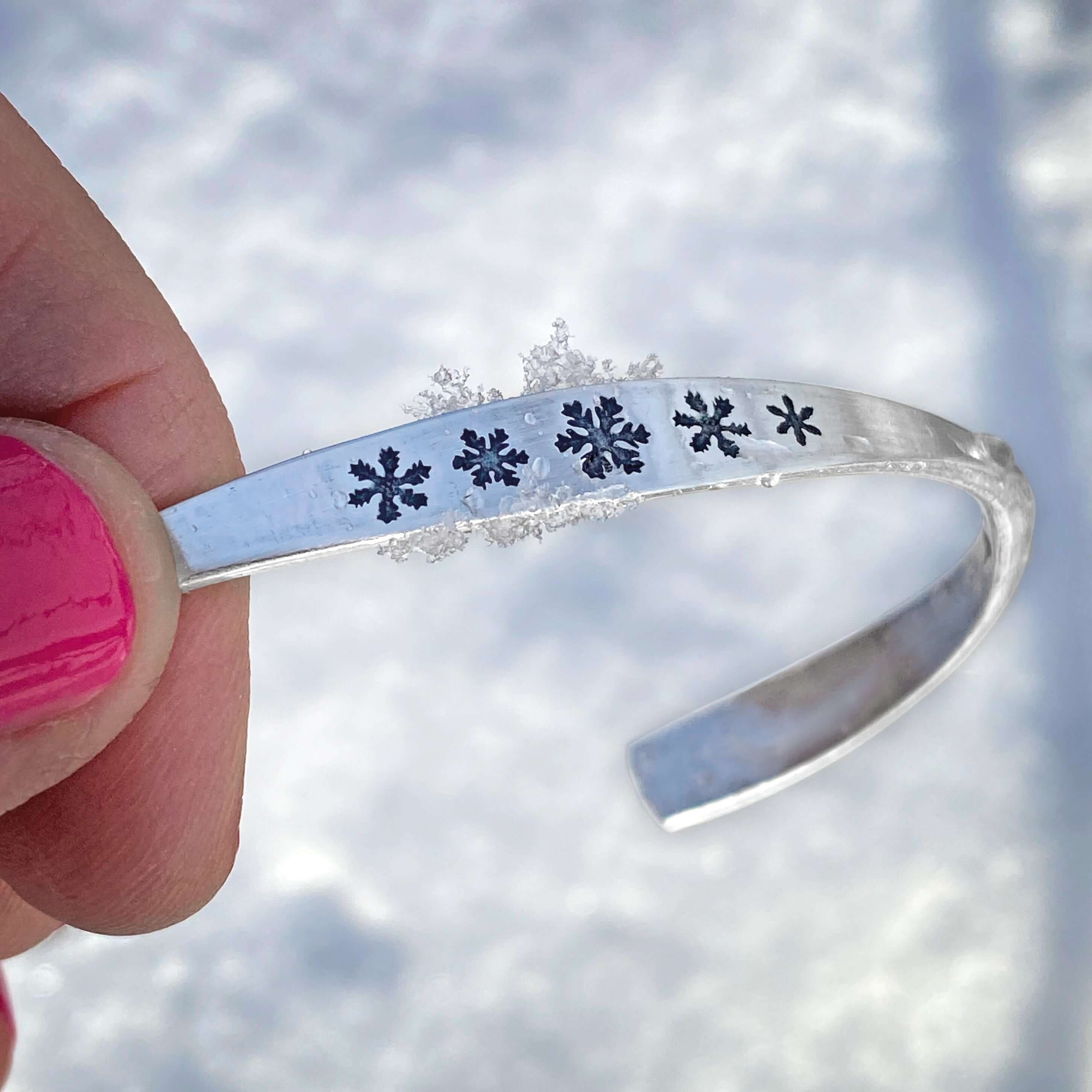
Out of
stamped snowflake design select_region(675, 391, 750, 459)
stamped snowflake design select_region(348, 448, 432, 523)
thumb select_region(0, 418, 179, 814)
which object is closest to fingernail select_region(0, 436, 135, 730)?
thumb select_region(0, 418, 179, 814)

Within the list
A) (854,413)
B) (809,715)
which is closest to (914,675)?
(809,715)

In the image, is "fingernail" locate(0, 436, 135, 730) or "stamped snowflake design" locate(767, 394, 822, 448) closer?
"fingernail" locate(0, 436, 135, 730)

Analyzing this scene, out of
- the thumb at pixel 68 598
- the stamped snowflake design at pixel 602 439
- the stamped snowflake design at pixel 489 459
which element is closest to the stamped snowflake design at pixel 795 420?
the stamped snowflake design at pixel 602 439

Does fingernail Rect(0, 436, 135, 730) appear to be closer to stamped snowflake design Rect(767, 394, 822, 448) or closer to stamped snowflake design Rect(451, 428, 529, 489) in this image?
stamped snowflake design Rect(451, 428, 529, 489)

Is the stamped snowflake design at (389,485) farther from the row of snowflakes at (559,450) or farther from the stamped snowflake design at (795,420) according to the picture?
the stamped snowflake design at (795,420)

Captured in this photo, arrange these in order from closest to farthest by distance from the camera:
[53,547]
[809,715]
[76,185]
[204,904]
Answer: [53,547] → [76,185] → [204,904] → [809,715]

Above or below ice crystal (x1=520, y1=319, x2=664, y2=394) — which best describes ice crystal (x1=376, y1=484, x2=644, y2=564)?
below

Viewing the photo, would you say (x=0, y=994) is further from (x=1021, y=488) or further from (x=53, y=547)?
(x=1021, y=488)
